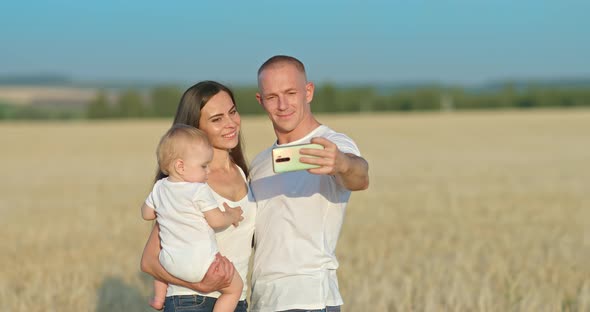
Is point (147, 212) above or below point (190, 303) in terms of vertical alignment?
above

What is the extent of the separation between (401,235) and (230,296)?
6.76m

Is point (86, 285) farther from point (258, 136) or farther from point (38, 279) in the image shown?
point (258, 136)

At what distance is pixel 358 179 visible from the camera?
140 inches

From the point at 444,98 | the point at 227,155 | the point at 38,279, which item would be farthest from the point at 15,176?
the point at 444,98

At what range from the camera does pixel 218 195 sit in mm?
3904

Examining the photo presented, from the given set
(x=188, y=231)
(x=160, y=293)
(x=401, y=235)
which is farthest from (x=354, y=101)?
(x=188, y=231)

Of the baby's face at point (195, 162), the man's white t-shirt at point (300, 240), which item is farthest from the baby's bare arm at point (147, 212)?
the man's white t-shirt at point (300, 240)

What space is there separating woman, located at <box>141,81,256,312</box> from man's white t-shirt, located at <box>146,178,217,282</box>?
2.4 inches

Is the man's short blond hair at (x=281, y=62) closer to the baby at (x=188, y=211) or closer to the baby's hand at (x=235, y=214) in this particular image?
the baby at (x=188, y=211)

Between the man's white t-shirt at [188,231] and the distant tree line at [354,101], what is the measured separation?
58.4 meters

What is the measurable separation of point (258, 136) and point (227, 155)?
32.8 metres

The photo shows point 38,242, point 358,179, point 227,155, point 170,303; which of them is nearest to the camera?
point 358,179

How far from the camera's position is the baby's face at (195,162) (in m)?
3.70

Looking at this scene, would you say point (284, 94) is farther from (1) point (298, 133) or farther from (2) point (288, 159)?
(2) point (288, 159)
